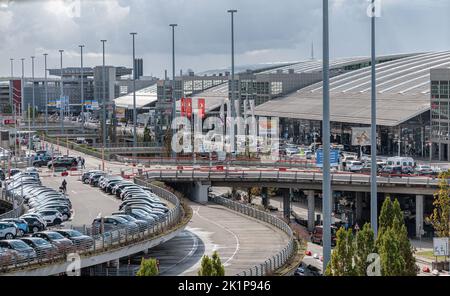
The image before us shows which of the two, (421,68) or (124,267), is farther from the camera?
(421,68)

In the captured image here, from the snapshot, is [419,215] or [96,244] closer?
[96,244]

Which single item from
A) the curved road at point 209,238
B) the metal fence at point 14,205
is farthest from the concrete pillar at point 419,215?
the metal fence at point 14,205

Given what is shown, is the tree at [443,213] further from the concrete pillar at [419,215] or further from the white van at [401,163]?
the white van at [401,163]

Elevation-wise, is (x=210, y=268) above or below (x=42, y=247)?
above

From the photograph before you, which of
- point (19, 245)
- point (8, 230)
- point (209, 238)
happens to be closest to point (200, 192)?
point (209, 238)

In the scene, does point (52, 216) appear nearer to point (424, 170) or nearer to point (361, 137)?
point (424, 170)

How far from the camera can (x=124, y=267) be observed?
19453 millimetres

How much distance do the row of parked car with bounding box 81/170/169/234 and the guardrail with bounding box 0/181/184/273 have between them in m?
0.13

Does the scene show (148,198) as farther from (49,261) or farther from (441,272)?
(49,261)

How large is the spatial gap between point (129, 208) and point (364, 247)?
11.1m

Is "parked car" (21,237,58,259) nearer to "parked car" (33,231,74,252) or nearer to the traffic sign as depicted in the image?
"parked car" (33,231,74,252)

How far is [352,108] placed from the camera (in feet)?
199

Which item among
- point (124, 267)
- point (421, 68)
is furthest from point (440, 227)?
point (421, 68)
